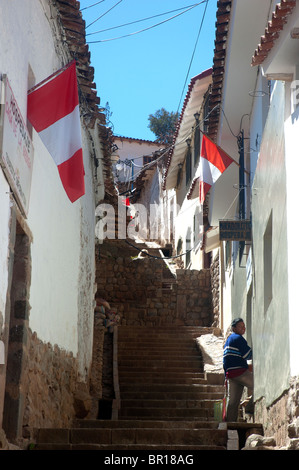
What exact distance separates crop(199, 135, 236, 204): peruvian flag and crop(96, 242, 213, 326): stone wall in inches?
473

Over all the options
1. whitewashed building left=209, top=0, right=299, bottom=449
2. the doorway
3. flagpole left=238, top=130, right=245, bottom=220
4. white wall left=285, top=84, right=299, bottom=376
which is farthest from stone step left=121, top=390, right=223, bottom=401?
white wall left=285, top=84, right=299, bottom=376

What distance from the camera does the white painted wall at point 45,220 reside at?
8180 mm

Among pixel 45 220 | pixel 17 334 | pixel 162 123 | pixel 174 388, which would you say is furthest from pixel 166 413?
pixel 162 123

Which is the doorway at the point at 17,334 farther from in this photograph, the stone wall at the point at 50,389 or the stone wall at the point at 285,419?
the stone wall at the point at 285,419

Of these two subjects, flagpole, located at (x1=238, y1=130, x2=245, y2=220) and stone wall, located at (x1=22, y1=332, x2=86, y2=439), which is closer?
stone wall, located at (x1=22, y1=332, x2=86, y2=439)

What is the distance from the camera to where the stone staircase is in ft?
31.9

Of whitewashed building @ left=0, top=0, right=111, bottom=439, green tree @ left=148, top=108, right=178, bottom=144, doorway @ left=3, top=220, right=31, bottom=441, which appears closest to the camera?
whitewashed building @ left=0, top=0, right=111, bottom=439

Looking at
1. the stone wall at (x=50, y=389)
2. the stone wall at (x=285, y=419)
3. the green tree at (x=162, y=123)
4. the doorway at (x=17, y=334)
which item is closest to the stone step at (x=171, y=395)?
the stone wall at (x=50, y=389)

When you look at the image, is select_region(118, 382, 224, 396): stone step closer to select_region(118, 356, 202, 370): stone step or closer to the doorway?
select_region(118, 356, 202, 370): stone step

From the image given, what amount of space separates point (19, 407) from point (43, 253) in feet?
7.77

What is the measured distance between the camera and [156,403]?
51.8 ft

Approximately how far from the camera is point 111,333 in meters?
22.2

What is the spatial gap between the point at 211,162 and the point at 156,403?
4.93 m

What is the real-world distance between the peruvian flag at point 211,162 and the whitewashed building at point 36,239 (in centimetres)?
217
